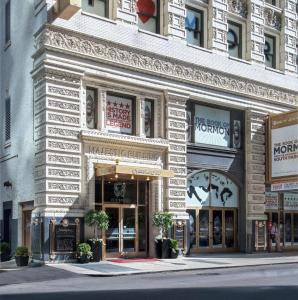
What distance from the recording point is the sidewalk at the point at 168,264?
20.6 meters

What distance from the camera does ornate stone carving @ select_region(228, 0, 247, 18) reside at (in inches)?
1217

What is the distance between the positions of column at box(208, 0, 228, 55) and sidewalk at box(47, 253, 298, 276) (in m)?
10.1

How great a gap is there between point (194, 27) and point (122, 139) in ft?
25.0

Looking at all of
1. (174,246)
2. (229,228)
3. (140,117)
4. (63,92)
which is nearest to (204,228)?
(229,228)

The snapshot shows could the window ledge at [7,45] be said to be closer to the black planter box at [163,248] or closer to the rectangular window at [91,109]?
the rectangular window at [91,109]

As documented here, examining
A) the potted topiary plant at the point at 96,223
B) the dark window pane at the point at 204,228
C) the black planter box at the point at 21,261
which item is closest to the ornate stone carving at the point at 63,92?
the potted topiary plant at the point at 96,223

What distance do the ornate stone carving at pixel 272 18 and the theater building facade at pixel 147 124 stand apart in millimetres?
122

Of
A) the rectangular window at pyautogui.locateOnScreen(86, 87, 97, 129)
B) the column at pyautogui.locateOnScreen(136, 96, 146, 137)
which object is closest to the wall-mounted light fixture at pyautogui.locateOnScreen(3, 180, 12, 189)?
the rectangular window at pyautogui.locateOnScreen(86, 87, 97, 129)

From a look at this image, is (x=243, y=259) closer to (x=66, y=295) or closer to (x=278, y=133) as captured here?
(x=278, y=133)

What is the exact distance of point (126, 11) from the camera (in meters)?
26.2

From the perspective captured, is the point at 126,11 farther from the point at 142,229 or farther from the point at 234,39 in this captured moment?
the point at 142,229

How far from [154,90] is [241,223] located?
8.57m

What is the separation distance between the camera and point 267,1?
3338 cm

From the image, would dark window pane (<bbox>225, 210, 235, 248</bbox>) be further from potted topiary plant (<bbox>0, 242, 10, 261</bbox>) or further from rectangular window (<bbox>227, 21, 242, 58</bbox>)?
potted topiary plant (<bbox>0, 242, 10, 261</bbox>)
